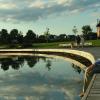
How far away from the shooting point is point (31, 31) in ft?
340

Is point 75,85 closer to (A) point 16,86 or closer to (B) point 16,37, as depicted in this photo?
(A) point 16,86

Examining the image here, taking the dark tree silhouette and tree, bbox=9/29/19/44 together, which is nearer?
the dark tree silhouette

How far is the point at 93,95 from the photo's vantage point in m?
15.3

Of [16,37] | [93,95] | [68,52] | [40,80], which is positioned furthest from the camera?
[16,37]

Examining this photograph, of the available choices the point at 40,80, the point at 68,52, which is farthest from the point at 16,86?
the point at 68,52

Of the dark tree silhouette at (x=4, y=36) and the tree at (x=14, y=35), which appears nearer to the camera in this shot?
the dark tree silhouette at (x=4, y=36)

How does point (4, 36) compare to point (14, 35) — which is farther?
point (14, 35)

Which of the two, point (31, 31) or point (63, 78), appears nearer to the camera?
point (63, 78)

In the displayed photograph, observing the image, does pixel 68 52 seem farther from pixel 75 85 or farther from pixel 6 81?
pixel 75 85

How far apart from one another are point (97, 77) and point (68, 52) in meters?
27.3

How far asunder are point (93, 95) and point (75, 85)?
600 centimetres

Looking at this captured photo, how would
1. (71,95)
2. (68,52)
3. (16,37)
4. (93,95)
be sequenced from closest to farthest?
(93,95)
(71,95)
(68,52)
(16,37)

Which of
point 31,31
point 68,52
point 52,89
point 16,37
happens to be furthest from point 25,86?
point 31,31

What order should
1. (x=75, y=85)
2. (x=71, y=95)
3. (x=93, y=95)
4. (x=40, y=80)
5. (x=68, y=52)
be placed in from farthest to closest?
(x=68, y=52)
(x=40, y=80)
(x=75, y=85)
(x=71, y=95)
(x=93, y=95)
